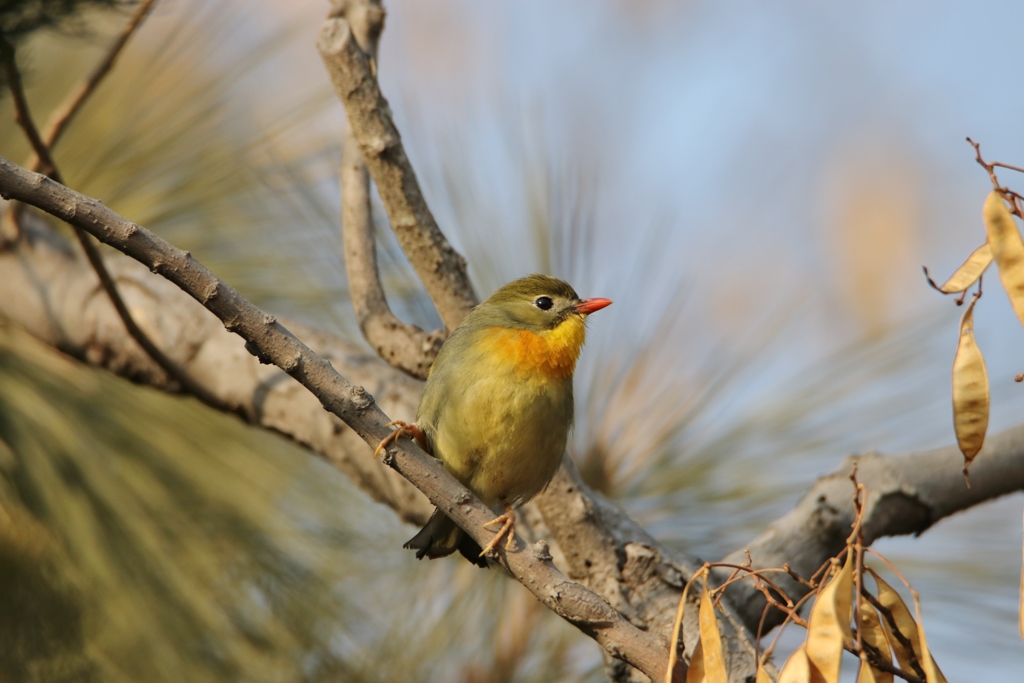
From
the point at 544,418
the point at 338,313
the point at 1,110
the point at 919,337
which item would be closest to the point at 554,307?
the point at 544,418

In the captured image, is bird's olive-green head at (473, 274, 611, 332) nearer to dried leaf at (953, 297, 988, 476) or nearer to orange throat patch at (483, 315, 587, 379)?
orange throat patch at (483, 315, 587, 379)

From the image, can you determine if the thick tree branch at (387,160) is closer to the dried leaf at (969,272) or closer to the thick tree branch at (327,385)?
the thick tree branch at (327,385)

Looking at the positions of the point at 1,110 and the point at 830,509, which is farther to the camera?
the point at 1,110

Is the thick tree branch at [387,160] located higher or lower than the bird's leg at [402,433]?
higher

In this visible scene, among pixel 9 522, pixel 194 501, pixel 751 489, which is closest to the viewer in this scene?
pixel 9 522

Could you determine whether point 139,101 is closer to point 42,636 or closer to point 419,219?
point 419,219

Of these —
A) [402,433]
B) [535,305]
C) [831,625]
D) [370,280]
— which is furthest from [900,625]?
[370,280]

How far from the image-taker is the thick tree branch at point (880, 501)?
11.3 feet

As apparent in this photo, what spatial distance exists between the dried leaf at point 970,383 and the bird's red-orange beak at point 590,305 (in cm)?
195

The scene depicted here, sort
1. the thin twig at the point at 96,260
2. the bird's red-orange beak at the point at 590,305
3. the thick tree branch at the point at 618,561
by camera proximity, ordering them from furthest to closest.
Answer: the bird's red-orange beak at the point at 590,305 < the thin twig at the point at 96,260 < the thick tree branch at the point at 618,561

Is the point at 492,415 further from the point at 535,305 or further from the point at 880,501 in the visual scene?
the point at 880,501

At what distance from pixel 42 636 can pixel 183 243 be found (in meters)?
1.75

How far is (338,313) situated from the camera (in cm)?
465

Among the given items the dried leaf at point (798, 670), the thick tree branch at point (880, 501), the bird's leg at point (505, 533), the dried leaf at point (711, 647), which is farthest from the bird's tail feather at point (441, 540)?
the dried leaf at point (798, 670)
